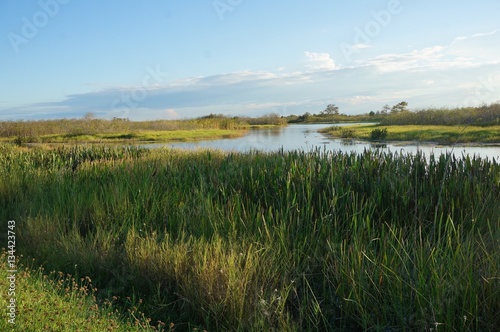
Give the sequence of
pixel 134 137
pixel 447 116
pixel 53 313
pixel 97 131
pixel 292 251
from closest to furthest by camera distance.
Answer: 1. pixel 53 313
2. pixel 292 251
3. pixel 447 116
4. pixel 134 137
5. pixel 97 131

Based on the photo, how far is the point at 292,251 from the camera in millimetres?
4680

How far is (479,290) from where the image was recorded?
337cm

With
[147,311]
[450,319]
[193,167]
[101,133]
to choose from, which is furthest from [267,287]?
[101,133]

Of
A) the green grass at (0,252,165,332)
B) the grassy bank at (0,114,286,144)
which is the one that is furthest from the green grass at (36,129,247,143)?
the green grass at (0,252,165,332)

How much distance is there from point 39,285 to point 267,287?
7.19ft

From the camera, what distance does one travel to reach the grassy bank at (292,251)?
3404 mm

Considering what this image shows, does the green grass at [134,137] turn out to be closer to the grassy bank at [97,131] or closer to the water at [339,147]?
the grassy bank at [97,131]

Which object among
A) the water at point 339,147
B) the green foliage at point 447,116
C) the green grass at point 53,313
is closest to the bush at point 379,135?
the water at point 339,147

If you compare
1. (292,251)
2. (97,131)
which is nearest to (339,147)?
(292,251)

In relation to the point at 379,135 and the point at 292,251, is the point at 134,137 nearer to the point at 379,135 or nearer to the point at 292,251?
the point at 379,135

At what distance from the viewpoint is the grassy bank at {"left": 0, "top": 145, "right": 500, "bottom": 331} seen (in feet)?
11.2

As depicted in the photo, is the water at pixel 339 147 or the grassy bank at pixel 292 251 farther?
the water at pixel 339 147

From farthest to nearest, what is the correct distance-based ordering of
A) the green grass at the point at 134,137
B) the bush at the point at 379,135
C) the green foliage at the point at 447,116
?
the green grass at the point at 134,137 → the green foliage at the point at 447,116 → the bush at the point at 379,135

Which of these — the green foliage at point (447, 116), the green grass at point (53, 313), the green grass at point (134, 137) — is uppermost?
the green foliage at point (447, 116)
